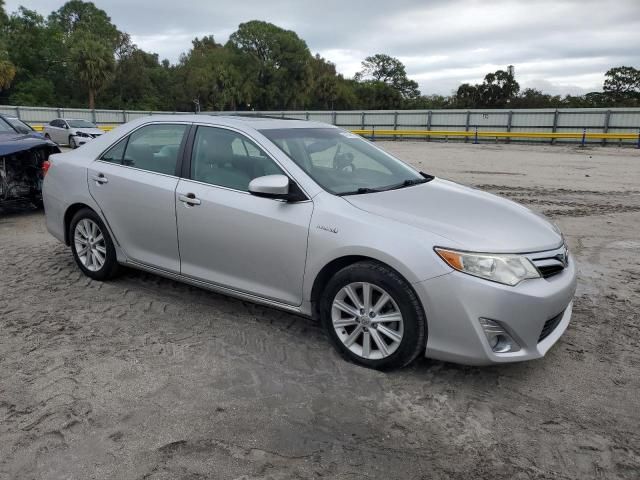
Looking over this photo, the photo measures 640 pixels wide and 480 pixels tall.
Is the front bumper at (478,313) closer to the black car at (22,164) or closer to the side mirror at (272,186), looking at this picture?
the side mirror at (272,186)

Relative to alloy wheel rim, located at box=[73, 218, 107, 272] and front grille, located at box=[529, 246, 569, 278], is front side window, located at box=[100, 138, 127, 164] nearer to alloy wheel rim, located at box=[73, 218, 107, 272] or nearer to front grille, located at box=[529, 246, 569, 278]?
alloy wheel rim, located at box=[73, 218, 107, 272]

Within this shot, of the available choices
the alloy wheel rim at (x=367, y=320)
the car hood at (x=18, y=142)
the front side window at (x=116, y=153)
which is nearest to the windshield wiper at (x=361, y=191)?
the alloy wheel rim at (x=367, y=320)

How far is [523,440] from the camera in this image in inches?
108

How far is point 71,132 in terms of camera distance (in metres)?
23.6

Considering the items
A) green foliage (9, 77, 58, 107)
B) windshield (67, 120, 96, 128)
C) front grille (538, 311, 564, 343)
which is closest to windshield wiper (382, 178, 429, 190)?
front grille (538, 311, 564, 343)

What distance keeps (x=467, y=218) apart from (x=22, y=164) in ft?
22.3

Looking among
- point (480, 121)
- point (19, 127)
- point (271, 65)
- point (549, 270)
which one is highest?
point (271, 65)

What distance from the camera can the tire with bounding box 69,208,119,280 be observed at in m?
4.76

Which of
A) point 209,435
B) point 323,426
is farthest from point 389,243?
point 209,435

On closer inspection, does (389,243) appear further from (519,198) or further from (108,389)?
(519,198)

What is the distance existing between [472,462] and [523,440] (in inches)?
13.9

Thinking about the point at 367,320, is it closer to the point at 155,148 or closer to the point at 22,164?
the point at 155,148

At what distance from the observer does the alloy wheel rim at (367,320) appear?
3.25 m

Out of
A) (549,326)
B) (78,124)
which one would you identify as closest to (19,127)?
(549,326)
